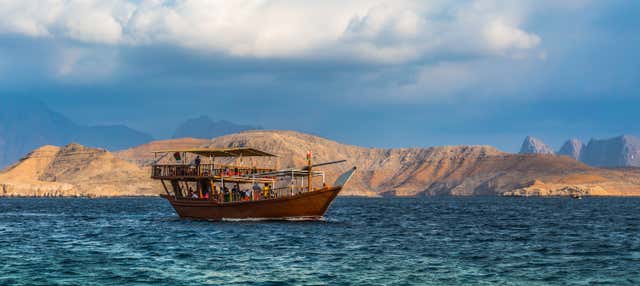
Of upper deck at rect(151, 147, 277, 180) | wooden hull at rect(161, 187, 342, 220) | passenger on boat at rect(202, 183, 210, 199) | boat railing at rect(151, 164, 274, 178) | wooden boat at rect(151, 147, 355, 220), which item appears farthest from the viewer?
passenger on boat at rect(202, 183, 210, 199)

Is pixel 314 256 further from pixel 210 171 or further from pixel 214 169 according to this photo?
pixel 214 169

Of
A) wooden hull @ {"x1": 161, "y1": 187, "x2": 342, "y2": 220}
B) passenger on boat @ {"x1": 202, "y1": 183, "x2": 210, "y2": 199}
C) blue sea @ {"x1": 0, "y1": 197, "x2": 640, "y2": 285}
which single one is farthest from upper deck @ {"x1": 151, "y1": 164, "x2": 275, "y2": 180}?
blue sea @ {"x1": 0, "y1": 197, "x2": 640, "y2": 285}

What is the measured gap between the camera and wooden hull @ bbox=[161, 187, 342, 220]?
61938 mm

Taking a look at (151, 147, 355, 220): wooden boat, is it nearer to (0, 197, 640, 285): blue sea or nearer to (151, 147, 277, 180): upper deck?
(151, 147, 277, 180): upper deck

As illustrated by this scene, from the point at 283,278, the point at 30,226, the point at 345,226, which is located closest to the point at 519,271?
the point at 283,278

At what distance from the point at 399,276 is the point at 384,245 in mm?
12672

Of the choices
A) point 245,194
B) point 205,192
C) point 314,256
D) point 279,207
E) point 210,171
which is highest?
point 210,171

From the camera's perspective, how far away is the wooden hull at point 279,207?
6194 cm

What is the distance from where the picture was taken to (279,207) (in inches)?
2464

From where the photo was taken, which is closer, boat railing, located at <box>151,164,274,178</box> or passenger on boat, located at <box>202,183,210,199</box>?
boat railing, located at <box>151,164,274,178</box>

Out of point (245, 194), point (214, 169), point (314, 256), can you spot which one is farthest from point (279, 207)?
point (314, 256)

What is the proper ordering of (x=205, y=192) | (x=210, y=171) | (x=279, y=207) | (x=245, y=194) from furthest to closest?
(x=205, y=192) → (x=210, y=171) → (x=245, y=194) → (x=279, y=207)

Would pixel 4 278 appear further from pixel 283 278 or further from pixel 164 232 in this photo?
pixel 164 232

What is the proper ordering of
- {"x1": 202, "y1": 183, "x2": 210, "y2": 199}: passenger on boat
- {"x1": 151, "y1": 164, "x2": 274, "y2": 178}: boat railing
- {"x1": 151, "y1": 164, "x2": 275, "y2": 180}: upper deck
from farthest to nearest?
{"x1": 202, "y1": 183, "x2": 210, "y2": 199}: passenger on boat < {"x1": 151, "y1": 164, "x2": 274, "y2": 178}: boat railing < {"x1": 151, "y1": 164, "x2": 275, "y2": 180}: upper deck
